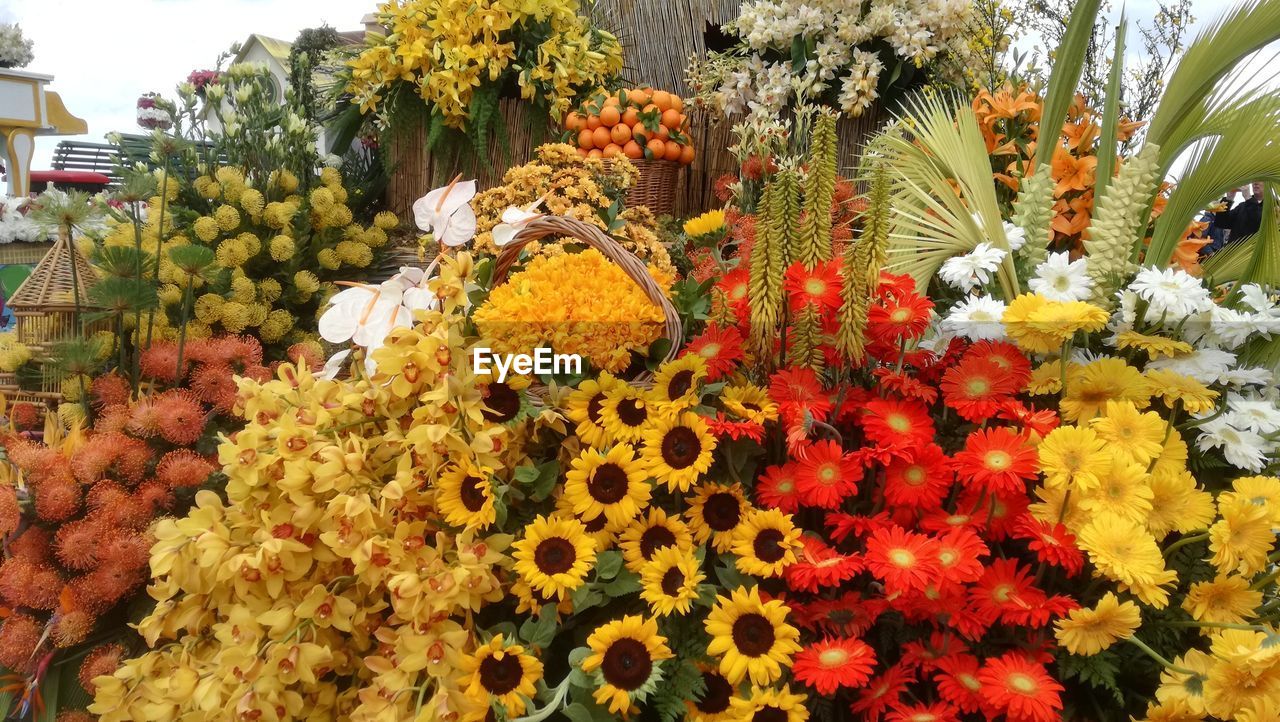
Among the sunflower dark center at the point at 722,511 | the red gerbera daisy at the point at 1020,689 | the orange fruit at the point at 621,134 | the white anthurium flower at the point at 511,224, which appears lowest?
the red gerbera daisy at the point at 1020,689

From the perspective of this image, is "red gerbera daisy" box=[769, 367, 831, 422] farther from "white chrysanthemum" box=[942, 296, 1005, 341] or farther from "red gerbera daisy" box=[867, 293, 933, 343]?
"white chrysanthemum" box=[942, 296, 1005, 341]

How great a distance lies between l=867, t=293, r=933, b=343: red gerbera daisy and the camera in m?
0.78

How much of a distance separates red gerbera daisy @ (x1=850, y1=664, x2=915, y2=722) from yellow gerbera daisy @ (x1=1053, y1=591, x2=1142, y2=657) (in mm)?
131

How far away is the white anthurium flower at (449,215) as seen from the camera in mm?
976

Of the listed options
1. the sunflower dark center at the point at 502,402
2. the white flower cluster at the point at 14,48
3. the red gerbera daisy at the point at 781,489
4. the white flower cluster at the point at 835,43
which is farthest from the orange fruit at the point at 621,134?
the white flower cluster at the point at 14,48

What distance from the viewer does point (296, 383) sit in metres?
0.93

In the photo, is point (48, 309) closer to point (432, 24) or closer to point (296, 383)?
point (296, 383)

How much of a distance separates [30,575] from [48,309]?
18.0 inches

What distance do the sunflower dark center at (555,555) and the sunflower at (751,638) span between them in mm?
137

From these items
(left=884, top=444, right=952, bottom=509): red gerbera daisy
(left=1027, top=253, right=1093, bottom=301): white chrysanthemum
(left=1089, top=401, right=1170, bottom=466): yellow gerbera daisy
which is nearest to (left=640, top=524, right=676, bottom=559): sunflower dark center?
(left=884, top=444, right=952, bottom=509): red gerbera daisy

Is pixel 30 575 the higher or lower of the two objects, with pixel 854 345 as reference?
lower

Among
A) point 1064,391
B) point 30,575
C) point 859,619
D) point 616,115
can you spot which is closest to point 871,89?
point 616,115

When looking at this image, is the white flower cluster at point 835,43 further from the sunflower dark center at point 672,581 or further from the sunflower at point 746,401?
the sunflower dark center at point 672,581

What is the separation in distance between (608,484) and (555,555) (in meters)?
0.08
